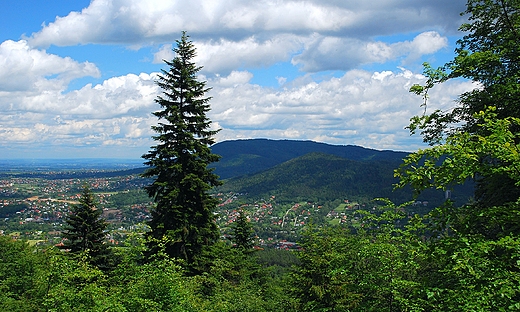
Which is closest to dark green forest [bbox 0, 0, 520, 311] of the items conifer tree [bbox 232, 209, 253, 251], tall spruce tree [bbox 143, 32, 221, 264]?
tall spruce tree [bbox 143, 32, 221, 264]

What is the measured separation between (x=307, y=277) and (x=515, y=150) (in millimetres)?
7534

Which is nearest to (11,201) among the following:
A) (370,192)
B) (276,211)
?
(276,211)

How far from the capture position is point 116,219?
135 metres

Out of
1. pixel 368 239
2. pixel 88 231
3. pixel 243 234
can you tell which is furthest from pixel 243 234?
pixel 368 239

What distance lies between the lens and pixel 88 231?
951 inches

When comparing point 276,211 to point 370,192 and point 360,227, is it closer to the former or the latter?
point 370,192

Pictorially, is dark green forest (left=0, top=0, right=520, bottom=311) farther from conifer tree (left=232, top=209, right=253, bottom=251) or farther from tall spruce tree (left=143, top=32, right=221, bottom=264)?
conifer tree (left=232, top=209, right=253, bottom=251)

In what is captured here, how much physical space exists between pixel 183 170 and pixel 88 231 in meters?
8.77

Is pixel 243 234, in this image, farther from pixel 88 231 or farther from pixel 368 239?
pixel 368 239

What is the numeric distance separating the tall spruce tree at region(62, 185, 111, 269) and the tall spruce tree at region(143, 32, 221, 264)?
18.4 feet

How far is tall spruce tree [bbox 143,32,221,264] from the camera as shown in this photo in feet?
63.9

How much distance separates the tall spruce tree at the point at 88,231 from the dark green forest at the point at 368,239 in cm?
13

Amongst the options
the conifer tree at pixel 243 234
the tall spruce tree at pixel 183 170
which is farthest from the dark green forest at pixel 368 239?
the conifer tree at pixel 243 234

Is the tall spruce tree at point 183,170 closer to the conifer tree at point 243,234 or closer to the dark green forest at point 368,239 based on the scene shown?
the dark green forest at point 368,239
